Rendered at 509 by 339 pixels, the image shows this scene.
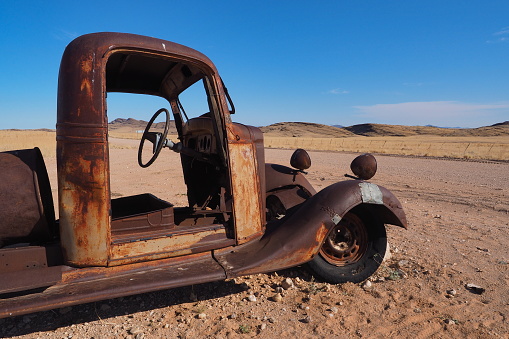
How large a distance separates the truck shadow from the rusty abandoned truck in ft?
1.49

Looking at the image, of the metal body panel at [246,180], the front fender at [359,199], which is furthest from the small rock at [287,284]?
the front fender at [359,199]

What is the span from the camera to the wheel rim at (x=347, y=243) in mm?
3395

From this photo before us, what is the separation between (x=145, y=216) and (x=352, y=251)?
2154 mm

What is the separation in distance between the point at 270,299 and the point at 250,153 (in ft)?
4.58

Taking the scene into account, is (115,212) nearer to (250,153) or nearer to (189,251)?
(189,251)

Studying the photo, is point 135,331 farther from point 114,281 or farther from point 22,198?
point 22,198

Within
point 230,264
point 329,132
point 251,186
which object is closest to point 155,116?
point 251,186

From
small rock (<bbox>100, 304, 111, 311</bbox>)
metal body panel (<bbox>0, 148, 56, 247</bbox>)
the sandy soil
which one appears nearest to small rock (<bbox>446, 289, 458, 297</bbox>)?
the sandy soil

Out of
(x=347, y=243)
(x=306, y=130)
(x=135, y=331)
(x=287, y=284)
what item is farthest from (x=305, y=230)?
(x=306, y=130)

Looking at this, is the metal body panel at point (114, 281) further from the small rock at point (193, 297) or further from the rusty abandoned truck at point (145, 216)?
the small rock at point (193, 297)

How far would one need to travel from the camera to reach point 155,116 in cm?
369

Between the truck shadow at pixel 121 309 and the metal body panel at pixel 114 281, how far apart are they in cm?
44

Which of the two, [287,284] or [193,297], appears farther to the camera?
[287,284]

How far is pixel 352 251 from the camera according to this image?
11.3ft
